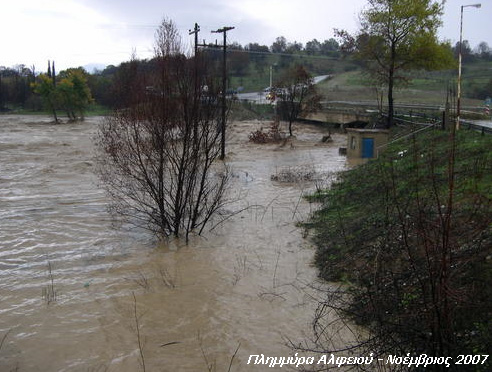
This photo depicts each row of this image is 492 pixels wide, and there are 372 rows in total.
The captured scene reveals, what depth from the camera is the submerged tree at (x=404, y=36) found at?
3114cm

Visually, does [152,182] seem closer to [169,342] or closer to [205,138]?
[205,138]

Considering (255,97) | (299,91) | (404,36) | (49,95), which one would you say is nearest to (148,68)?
(404,36)

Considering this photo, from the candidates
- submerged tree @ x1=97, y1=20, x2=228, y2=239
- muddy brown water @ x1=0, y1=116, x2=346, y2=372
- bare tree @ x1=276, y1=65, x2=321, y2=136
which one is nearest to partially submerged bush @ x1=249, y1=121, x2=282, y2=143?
bare tree @ x1=276, y1=65, x2=321, y2=136

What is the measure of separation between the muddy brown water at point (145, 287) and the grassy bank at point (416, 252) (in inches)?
39.5

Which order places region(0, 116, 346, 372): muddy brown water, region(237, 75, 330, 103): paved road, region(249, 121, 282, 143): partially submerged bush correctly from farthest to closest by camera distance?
region(237, 75, 330, 103): paved road
region(249, 121, 282, 143): partially submerged bush
region(0, 116, 346, 372): muddy brown water

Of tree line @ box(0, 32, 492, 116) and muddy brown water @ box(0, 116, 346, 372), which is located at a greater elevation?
tree line @ box(0, 32, 492, 116)

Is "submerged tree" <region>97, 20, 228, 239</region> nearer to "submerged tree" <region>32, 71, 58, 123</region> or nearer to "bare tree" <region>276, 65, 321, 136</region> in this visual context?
"bare tree" <region>276, 65, 321, 136</region>

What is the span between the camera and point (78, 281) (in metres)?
10.2

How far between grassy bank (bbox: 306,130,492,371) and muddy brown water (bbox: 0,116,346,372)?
1004 millimetres

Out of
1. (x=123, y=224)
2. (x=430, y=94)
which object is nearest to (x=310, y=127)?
(x=430, y=94)

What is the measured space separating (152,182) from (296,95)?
39786 millimetres

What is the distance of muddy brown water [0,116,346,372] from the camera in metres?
7.39

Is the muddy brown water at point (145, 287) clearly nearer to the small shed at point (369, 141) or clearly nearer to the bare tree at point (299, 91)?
the small shed at point (369, 141)

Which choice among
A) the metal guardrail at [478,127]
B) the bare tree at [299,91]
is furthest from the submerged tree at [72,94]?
the metal guardrail at [478,127]
